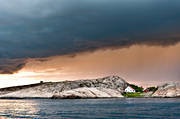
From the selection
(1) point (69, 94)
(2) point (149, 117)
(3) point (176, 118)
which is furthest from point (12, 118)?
(1) point (69, 94)

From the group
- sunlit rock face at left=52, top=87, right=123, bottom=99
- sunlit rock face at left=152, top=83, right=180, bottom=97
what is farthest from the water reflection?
sunlit rock face at left=152, top=83, right=180, bottom=97

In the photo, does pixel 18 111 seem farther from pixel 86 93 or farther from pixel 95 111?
pixel 86 93

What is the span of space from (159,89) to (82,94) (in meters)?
53.7

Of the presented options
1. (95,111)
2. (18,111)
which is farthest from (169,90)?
(18,111)

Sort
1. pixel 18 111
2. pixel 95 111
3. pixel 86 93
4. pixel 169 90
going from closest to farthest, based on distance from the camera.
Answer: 1. pixel 95 111
2. pixel 18 111
3. pixel 169 90
4. pixel 86 93

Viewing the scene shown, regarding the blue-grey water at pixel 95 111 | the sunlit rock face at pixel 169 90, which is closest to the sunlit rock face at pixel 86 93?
the sunlit rock face at pixel 169 90

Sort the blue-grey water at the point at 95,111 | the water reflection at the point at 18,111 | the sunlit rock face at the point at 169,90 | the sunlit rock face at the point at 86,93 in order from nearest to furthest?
the blue-grey water at the point at 95,111, the water reflection at the point at 18,111, the sunlit rock face at the point at 169,90, the sunlit rock face at the point at 86,93

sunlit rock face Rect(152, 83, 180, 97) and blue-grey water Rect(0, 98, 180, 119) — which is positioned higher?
sunlit rock face Rect(152, 83, 180, 97)

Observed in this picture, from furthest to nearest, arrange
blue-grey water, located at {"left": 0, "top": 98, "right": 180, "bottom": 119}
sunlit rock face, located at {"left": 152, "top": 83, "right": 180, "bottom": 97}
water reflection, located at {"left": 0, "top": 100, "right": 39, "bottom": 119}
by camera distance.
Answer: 1. sunlit rock face, located at {"left": 152, "top": 83, "right": 180, "bottom": 97}
2. water reflection, located at {"left": 0, "top": 100, "right": 39, "bottom": 119}
3. blue-grey water, located at {"left": 0, "top": 98, "right": 180, "bottom": 119}

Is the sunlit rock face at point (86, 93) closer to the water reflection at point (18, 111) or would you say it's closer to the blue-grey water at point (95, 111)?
the water reflection at point (18, 111)

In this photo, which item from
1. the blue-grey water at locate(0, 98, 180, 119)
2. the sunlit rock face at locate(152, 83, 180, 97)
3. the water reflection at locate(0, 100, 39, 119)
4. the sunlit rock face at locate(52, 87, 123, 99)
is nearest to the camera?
the blue-grey water at locate(0, 98, 180, 119)

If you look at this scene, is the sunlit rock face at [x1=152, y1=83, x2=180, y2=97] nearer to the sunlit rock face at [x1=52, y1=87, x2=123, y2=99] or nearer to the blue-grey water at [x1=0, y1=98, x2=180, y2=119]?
the sunlit rock face at [x1=52, y1=87, x2=123, y2=99]

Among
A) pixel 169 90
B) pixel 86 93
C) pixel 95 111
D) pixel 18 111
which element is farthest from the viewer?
pixel 86 93

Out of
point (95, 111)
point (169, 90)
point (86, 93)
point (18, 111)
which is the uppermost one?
point (169, 90)
